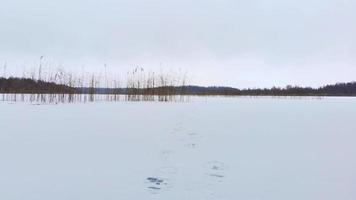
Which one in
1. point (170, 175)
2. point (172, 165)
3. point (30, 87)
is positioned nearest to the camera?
point (170, 175)

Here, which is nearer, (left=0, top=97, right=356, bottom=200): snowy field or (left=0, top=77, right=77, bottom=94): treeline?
(left=0, top=97, right=356, bottom=200): snowy field

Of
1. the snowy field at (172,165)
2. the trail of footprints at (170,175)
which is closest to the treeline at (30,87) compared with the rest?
the snowy field at (172,165)

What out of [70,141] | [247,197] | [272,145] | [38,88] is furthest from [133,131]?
[38,88]

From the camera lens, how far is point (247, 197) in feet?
7.00

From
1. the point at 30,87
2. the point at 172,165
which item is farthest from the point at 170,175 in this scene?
the point at 30,87

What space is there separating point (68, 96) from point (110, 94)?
280 cm

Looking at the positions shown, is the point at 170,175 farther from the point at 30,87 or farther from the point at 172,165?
the point at 30,87

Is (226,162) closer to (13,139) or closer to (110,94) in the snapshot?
(13,139)

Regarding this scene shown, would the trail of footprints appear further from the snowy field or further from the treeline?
the treeline

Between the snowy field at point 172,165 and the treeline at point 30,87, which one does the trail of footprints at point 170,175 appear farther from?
the treeline at point 30,87

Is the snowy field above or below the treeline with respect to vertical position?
below

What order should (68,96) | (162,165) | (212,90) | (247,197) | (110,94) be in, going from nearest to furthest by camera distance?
(247,197)
(162,165)
(68,96)
(110,94)
(212,90)

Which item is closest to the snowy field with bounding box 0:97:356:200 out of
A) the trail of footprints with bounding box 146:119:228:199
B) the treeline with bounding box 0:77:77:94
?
the trail of footprints with bounding box 146:119:228:199

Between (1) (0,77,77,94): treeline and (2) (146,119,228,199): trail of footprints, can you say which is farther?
(1) (0,77,77,94): treeline
